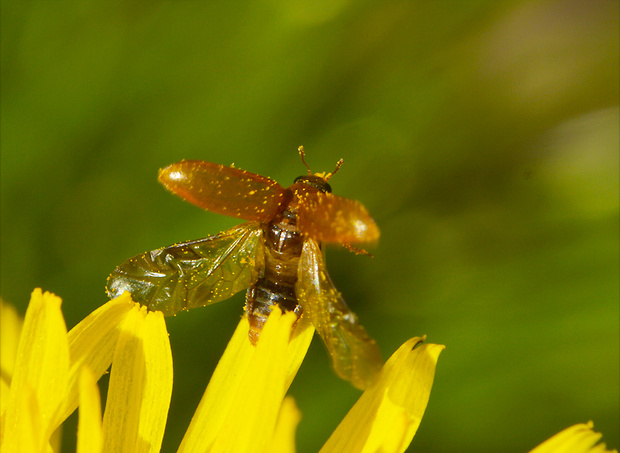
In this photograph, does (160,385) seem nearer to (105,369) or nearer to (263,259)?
(105,369)

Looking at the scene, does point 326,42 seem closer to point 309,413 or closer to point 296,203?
point 296,203

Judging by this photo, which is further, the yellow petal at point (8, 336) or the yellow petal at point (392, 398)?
the yellow petal at point (8, 336)

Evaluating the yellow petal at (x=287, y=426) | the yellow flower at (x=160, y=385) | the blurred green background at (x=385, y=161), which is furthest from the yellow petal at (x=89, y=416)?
the blurred green background at (x=385, y=161)

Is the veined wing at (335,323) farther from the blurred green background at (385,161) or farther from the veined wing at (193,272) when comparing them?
the blurred green background at (385,161)

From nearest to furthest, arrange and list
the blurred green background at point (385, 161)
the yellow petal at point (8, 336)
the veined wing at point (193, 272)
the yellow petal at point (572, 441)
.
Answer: the yellow petal at point (572, 441), the veined wing at point (193, 272), the yellow petal at point (8, 336), the blurred green background at point (385, 161)

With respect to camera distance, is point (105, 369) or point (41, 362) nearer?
point (41, 362)

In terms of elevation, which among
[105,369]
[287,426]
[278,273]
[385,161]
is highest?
[385,161]

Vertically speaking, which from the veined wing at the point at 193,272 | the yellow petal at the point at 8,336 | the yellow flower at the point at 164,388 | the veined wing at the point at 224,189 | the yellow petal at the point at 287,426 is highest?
the veined wing at the point at 224,189

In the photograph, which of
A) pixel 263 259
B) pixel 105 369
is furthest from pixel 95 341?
pixel 263 259
